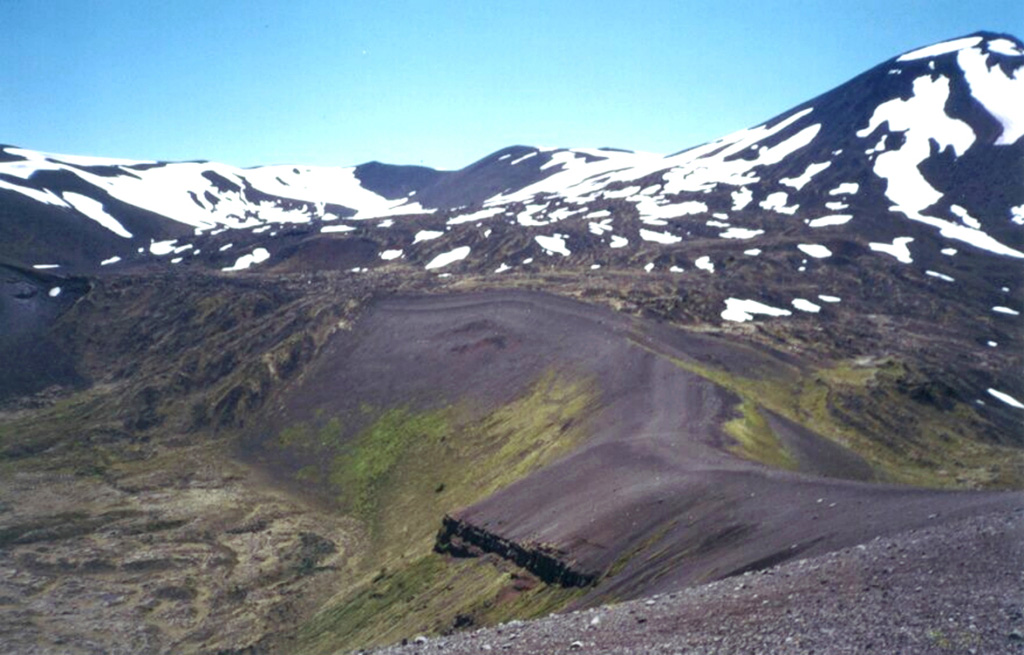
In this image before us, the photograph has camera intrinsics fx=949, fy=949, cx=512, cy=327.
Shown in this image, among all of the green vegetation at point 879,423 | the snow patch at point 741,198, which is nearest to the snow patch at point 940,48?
the snow patch at point 741,198

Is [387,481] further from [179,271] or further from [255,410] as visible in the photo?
[179,271]

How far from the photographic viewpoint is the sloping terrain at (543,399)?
77.4ft

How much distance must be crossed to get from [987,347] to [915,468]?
24.2m

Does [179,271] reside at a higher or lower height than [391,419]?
higher

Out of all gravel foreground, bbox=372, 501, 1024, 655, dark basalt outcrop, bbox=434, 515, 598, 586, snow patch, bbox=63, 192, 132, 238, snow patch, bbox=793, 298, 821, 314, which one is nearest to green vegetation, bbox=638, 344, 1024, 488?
dark basalt outcrop, bbox=434, 515, 598, 586

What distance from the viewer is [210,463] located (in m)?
50.9

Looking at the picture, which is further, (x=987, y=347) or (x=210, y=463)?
(x=987, y=347)

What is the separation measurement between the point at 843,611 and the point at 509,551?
15.0 m

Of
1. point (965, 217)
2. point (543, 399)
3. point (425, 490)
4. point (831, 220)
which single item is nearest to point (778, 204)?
point (831, 220)

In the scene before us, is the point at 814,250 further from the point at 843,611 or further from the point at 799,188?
the point at 843,611

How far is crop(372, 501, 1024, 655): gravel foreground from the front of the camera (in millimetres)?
11867

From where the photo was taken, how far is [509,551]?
1067 inches

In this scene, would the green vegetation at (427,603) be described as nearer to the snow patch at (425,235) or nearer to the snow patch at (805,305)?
the snow patch at (805,305)

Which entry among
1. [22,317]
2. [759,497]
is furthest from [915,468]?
[22,317]
